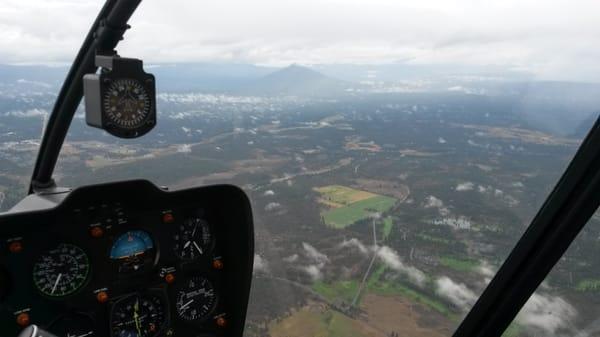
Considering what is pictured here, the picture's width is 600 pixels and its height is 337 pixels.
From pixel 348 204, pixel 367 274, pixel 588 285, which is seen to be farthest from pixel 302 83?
pixel 588 285

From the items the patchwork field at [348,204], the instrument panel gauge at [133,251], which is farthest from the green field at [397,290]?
the instrument panel gauge at [133,251]

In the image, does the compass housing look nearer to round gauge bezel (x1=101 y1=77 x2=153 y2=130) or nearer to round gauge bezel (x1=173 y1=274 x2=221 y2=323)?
round gauge bezel (x1=101 y1=77 x2=153 y2=130)

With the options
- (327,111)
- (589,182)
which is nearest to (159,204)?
(589,182)

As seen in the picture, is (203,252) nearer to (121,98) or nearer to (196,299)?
(196,299)

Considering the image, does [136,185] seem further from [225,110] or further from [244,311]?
[225,110]

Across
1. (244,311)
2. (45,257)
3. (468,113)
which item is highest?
(468,113)

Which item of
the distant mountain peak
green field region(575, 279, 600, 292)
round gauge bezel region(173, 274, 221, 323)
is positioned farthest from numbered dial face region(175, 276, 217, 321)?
the distant mountain peak

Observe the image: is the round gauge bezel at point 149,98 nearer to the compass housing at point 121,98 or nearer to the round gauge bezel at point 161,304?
the compass housing at point 121,98
